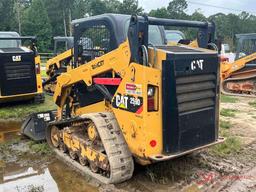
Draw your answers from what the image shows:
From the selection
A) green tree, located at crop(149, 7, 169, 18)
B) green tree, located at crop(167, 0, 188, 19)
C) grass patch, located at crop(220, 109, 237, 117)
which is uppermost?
green tree, located at crop(167, 0, 188, 19)

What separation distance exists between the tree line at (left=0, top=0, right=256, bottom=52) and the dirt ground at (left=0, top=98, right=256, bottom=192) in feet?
125

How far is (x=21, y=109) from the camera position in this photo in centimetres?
1049

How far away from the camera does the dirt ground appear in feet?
16.3

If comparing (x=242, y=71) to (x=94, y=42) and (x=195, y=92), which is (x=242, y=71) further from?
(x=195, y=92)

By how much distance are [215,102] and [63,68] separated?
27.7 feet

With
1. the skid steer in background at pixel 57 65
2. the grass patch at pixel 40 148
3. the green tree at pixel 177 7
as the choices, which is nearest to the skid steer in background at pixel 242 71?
the skid steer in background at pixel 57 65

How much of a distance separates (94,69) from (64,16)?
56279 mm

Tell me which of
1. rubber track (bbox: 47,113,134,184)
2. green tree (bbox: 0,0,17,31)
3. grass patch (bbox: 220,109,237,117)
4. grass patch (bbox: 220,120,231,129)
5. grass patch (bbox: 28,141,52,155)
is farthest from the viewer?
green tree (bbox: 0,0,17,31)

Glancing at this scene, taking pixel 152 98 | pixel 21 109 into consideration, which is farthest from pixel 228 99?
pixel 152 98

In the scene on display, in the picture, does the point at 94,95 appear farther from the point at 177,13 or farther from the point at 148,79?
the point at 177,13

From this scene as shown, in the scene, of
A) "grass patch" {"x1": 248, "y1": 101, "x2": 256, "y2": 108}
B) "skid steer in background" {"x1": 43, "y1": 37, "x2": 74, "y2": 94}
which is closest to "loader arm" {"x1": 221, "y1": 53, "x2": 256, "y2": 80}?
"grass patch" {"x1": 248, "y1": 101, "x2": 256, "y2": 108}

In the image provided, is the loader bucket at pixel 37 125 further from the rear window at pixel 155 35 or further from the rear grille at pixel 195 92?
the rear grille at pixel 195 92

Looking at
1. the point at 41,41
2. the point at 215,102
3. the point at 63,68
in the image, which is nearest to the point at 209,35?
the point at 215,102

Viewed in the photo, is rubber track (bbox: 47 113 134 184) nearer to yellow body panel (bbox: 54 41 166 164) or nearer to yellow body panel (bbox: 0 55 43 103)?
yellow body panel (bbox: 54 41 166 164)
